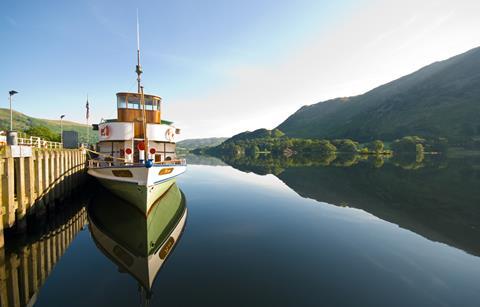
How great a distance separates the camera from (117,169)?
16.0 m

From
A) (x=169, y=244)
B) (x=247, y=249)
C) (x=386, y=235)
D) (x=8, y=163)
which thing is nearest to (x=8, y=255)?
(x=8, y=163)

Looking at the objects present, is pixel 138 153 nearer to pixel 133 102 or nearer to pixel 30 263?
pixel 133 102

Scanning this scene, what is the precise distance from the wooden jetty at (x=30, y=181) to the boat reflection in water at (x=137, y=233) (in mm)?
3473

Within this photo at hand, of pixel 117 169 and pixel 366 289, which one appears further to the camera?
pixel 117 169

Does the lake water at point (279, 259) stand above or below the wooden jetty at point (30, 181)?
below

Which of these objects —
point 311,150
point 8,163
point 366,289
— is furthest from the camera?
point 311,150

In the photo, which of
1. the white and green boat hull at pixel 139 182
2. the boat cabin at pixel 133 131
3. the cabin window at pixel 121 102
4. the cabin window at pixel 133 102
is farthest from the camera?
the cabin window at pixel 133 102

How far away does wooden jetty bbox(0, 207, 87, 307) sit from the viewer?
28.3 feet

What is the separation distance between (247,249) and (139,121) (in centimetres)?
1663

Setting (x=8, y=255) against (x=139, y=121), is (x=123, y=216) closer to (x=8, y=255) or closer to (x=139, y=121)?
(x=8, y=255)

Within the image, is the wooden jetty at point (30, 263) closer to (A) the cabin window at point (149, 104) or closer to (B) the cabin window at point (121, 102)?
(B) the cabin window at point (121, 102)

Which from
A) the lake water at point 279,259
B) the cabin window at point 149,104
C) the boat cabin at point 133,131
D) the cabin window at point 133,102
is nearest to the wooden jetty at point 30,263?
the lake water at point 279,259

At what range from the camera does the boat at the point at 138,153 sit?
15.3m

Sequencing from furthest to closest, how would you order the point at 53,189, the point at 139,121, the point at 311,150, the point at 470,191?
the point at 311,150 → the point at 470,191 → the point at 139,121 → the point at 53,189
